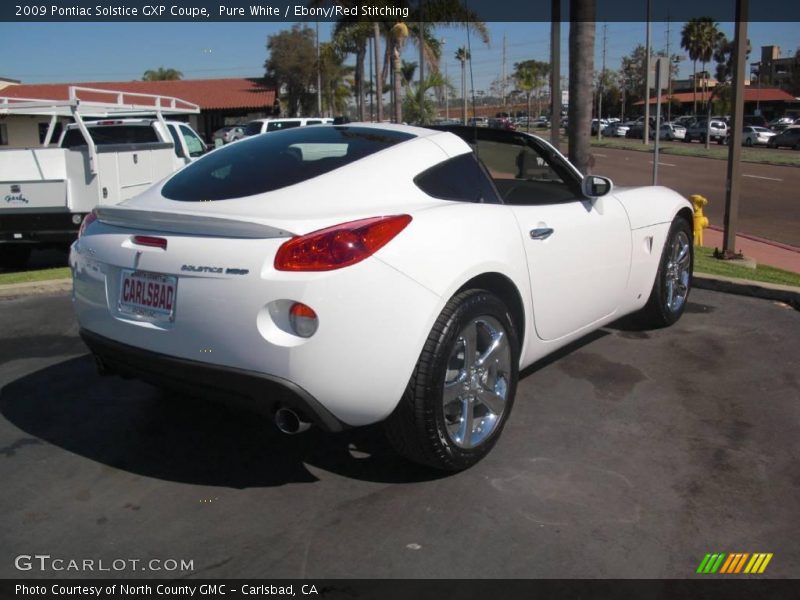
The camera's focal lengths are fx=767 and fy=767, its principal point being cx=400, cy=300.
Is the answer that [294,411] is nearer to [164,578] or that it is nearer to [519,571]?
A: [164,578]

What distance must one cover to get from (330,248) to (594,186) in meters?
2.20

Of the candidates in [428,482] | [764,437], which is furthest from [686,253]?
[428,482]

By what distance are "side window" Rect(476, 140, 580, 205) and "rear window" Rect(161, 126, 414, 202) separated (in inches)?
37.3

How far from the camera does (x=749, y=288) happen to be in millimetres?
7094

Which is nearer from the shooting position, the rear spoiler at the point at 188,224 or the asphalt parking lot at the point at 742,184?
the rear spoiler at the point at 188,224

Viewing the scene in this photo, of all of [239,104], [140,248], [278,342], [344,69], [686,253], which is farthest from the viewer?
[344,69]

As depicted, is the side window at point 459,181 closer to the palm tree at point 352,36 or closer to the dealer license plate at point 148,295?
the dealer license plate at point 148,295

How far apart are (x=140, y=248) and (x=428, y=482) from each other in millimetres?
1653

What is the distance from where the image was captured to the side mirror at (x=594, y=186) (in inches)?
181

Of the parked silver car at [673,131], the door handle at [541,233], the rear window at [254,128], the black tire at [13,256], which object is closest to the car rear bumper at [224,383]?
the door handle at [541,233]

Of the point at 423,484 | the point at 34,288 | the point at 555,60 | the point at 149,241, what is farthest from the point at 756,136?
the point at 149,241

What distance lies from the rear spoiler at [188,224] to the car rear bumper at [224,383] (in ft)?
1.77

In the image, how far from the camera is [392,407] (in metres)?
→ 3.17

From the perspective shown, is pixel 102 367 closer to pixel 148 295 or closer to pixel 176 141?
pixel 148 295
